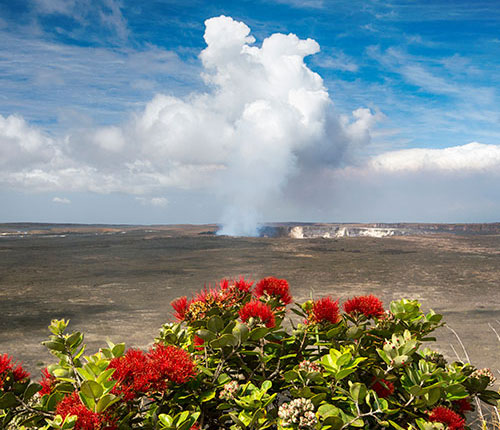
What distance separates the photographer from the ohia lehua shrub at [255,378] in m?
1.28

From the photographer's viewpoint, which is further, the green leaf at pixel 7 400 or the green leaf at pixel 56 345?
the green leaf at pixel 56 345

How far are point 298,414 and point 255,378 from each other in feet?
1.16

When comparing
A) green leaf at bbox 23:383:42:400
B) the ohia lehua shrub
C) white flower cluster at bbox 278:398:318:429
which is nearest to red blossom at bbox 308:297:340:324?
the ohia lehua shrub

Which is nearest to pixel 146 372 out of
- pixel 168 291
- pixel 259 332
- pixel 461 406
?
pixel 259 332

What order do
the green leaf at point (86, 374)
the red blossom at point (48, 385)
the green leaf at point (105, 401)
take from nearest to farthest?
the green leaf at point (105, 401) < the green leaf at point (86, 374) < the red blossom at point (48, 385)

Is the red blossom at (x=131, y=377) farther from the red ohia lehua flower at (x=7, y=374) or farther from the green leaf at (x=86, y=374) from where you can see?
the red ohia lehua flower at (x=7, y=374)

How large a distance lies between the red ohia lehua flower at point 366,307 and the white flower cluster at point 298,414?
600 mm

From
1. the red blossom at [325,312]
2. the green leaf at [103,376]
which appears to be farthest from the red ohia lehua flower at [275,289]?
the green leaf at [103,376]

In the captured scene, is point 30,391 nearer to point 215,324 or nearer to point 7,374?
point 7,374

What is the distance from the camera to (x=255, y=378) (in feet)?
5.42

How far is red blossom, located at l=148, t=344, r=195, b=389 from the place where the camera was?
4.28 feet

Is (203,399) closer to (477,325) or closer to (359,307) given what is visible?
(359,307)

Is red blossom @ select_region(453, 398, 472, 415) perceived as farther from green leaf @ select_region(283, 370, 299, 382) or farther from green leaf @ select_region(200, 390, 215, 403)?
green leaf @ select_region(200, 390, 215, 403)

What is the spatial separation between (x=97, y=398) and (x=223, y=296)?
78 cm
